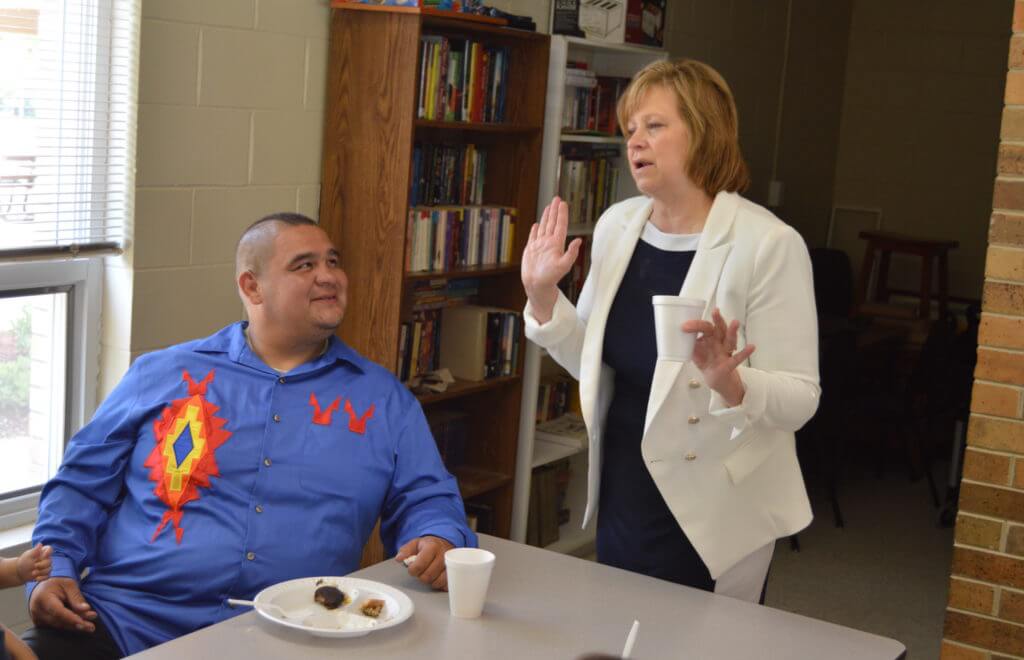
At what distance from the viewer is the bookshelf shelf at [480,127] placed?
11.3 ft

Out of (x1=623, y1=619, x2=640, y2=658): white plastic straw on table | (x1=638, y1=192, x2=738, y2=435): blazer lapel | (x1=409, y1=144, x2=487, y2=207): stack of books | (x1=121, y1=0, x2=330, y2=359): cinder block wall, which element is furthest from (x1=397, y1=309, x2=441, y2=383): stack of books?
(x1=623, y1=619, x2=640, y2=658): white plastic straw on table

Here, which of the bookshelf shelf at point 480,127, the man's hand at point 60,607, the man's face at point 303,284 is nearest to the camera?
the man's hand at point 60,607

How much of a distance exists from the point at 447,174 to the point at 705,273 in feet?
5.65

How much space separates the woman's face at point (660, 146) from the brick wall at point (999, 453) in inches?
33.5

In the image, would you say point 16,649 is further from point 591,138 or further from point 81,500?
point 591,138

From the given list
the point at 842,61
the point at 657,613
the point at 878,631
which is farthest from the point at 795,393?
the point at 842,61

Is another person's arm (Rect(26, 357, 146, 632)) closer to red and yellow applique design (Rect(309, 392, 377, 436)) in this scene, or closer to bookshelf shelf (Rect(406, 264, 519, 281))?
red and yellow applique design (Rect(309, 392, 377, 436))

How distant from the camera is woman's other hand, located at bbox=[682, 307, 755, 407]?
1.94 m

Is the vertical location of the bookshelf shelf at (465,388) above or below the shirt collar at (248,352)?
below

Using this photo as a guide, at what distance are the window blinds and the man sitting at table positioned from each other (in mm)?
709

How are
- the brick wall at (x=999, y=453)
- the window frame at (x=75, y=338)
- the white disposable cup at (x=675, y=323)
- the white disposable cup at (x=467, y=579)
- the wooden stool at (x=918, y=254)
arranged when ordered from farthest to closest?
the wooden stool at (x=918, y=254), the window frame at (x=75, y=338), the brick wall at (x=999, y=453), the white disposable cup at (x=675, y=323), the white disposable cup at (x=467, y=579)

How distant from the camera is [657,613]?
74.4 inches

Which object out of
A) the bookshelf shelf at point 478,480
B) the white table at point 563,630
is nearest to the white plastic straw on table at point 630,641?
the white table at point 563,630

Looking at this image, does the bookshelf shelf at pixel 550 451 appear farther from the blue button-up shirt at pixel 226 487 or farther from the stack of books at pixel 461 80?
the blue button-up shirt at pixel 226 487
